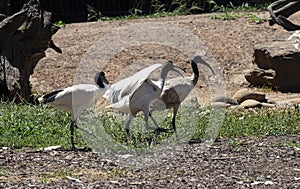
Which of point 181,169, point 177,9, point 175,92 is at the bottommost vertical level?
point 177,9

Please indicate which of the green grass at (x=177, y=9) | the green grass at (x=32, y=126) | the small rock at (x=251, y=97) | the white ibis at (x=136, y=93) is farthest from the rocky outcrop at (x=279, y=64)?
the white ibis at (x=136, y=93)

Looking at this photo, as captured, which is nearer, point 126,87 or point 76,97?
point 76,97

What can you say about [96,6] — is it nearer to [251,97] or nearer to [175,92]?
[251,97]

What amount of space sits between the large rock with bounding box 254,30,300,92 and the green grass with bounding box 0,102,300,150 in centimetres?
234

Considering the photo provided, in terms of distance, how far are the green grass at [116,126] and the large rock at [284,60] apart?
2.34 meters

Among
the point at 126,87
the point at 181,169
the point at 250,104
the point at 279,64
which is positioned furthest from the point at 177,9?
the point at 181,169

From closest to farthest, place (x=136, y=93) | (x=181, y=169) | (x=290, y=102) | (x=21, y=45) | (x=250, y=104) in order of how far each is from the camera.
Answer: (x=181, y=169) < (x=136, y=93) < (x=250, y=104) < (x=290, y=102) < (x=21, y=45)

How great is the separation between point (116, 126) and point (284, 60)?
4.39 m

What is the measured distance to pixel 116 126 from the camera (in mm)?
8695

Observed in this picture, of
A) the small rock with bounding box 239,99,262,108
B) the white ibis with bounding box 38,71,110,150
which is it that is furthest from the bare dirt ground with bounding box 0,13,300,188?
the small rock with bounding box 239,99,262,108

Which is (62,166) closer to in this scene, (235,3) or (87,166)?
(87,166)

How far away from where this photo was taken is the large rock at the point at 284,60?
12.2 metres

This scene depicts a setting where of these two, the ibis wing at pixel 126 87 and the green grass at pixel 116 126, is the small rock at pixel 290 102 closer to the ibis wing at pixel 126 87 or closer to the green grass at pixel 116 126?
the green grass at pixel 116 126

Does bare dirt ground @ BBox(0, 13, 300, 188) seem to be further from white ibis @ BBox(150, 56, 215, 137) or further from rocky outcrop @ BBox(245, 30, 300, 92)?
rocky outcrop @ BBox(245, 30, 300, 92)
